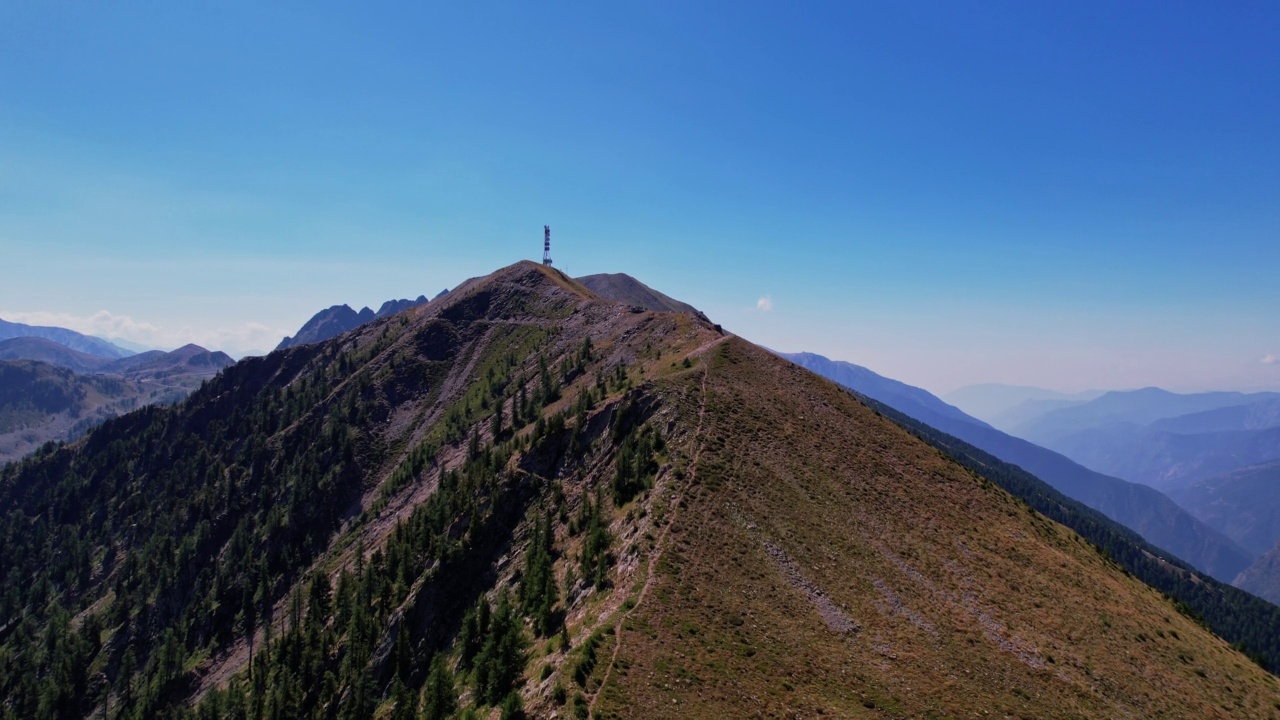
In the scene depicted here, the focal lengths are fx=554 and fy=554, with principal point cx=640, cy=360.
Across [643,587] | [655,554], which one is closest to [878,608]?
[655,554]

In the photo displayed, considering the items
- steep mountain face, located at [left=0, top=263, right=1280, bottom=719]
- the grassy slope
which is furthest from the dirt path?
the grassy slope

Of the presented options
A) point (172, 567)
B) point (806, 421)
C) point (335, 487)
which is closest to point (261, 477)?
point (172, 567)

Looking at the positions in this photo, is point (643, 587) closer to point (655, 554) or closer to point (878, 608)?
point (655, 554)

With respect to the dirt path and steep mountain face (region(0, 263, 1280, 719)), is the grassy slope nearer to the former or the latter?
steep mountain face (region(0, 263, 1280, 719))

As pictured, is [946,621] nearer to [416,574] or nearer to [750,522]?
[750,522]

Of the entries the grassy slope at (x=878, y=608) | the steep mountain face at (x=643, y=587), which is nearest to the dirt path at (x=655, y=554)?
the steep mountain face at (x=643, y=587)
